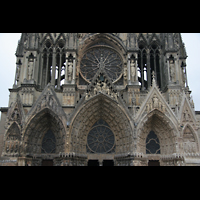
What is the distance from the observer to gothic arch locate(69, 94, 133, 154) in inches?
645

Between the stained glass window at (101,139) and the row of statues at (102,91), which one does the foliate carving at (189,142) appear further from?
the row of statues at (102,91)

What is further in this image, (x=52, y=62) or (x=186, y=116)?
(x=52, y=62)

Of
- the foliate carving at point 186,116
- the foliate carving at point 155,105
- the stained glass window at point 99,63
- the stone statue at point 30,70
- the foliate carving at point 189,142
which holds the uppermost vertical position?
the stained glass window at point 99,63

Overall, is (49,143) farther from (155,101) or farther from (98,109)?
(155,101)

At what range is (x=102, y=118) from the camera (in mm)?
17812

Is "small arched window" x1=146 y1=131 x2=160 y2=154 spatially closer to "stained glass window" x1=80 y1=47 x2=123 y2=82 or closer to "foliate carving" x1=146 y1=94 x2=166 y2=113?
"foliate carving" x1=146 y1=94 x2=166 y2=113

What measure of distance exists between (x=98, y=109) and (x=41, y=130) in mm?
4109

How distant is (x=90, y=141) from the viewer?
57.0 feet

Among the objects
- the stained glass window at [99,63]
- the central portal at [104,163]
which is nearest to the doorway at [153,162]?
the central portal at [104,163]

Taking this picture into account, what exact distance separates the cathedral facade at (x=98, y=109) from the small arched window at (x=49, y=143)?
0.07 meters

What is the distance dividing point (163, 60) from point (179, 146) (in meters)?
7.02

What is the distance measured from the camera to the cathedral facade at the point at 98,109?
52.9 feet

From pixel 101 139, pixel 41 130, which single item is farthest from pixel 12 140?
pixel 101 139

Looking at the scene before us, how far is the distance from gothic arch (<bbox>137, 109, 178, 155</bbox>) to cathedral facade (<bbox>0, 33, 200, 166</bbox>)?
0.21ft
